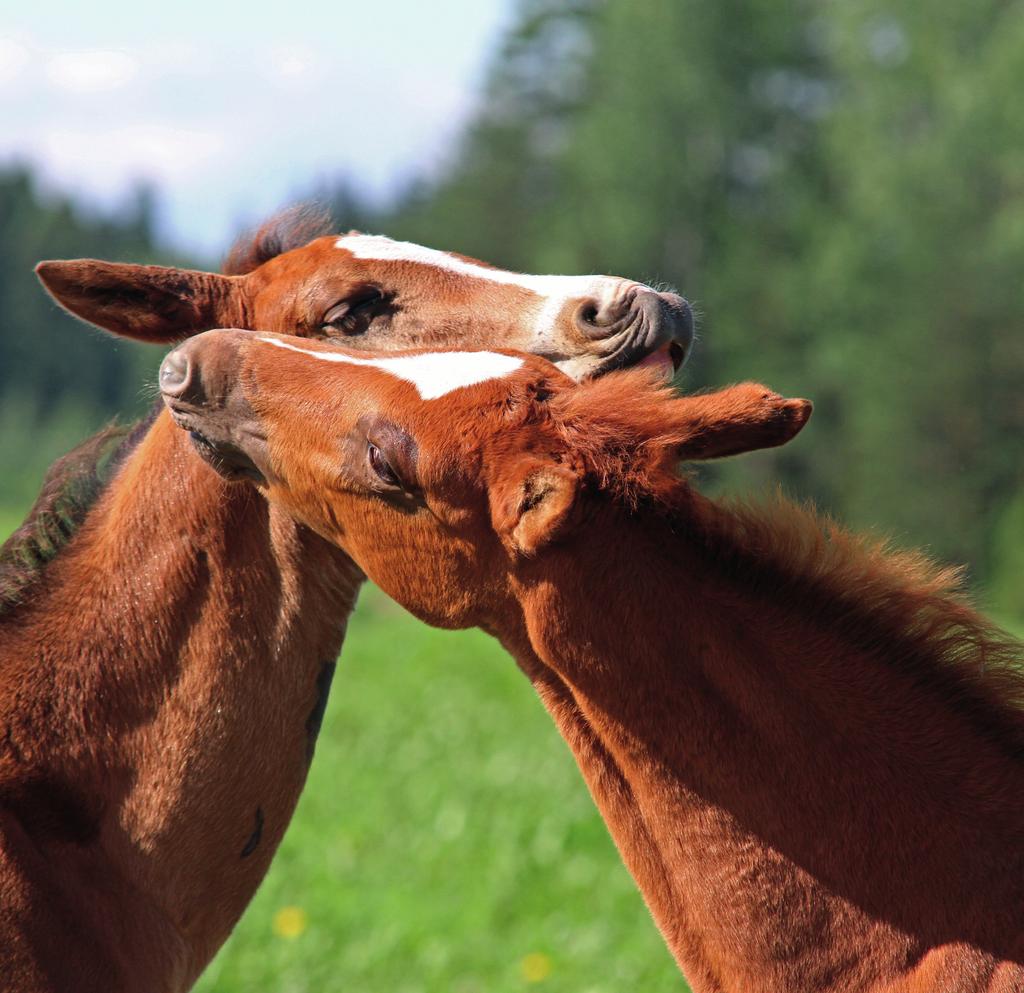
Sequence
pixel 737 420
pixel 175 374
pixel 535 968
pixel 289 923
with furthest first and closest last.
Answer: pixel 289 923 → pixel 535 968 → pixel 175 374 → pixel 737 420

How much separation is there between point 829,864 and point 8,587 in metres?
2.00

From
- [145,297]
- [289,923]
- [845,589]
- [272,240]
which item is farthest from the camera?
[289,923]

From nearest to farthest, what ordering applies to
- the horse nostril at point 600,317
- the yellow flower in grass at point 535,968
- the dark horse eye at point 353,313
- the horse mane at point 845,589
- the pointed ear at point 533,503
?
the pointed ear at point 533,503, the horse mane at point 845,589, the horse nostril at point 600,317, the dark horse eye at point 353,313, the yellow flower in grass at point 535,968

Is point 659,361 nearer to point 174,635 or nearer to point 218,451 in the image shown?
point 218,451

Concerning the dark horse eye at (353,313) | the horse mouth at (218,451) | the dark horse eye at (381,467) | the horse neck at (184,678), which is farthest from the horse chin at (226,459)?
the dark horse eye at (353,313)

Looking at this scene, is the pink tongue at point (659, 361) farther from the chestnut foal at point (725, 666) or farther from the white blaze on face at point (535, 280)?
the chestnut foal at point (725, 666)

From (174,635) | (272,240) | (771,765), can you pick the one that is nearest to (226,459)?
(174,635)

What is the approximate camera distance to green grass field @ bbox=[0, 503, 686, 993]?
21.5ft

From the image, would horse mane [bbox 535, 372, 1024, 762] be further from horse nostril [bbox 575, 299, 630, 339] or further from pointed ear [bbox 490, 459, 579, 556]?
horse nostril [bbox 575, 299, 630, 339]

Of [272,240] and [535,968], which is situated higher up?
[272,240]

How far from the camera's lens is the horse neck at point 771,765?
2588 mm

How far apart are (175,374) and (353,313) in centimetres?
78

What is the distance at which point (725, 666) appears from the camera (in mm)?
2646

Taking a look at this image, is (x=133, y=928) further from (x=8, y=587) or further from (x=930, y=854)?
(x=930, y=854)
